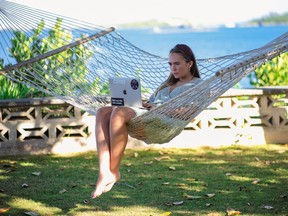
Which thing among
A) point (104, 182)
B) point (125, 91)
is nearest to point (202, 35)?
point (125, 91)

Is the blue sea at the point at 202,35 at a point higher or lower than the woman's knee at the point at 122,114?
higher

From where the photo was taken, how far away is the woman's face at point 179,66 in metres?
3.82

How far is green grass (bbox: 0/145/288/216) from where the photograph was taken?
3746 millimetres

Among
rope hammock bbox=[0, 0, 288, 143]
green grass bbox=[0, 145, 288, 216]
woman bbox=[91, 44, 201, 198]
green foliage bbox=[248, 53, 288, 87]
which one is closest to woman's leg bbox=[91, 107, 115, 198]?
woman bbox=[91, 44, 201, 198]

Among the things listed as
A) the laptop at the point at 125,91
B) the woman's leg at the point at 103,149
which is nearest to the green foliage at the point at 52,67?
the laptop at the point at 125,91

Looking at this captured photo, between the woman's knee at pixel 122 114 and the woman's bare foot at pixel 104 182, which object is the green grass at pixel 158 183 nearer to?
the woman's bare foot at pixel 104 182

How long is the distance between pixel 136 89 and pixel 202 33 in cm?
5638

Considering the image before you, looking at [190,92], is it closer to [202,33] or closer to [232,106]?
[232,106]

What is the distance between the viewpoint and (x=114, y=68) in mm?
4449

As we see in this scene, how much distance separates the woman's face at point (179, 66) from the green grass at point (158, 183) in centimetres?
68

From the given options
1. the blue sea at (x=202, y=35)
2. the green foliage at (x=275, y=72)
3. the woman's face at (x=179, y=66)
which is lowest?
the green foliage at (x=275, y=72)

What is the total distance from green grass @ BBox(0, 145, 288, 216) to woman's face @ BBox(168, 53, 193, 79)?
0.68m

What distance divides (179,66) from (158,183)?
33.8 inches

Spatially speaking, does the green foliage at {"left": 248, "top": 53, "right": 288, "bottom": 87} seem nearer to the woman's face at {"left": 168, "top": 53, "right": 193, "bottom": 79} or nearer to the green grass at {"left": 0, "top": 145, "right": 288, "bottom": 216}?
the green grass at {"left": 0, "top": 145, "right": 288, "bottom": 216}
